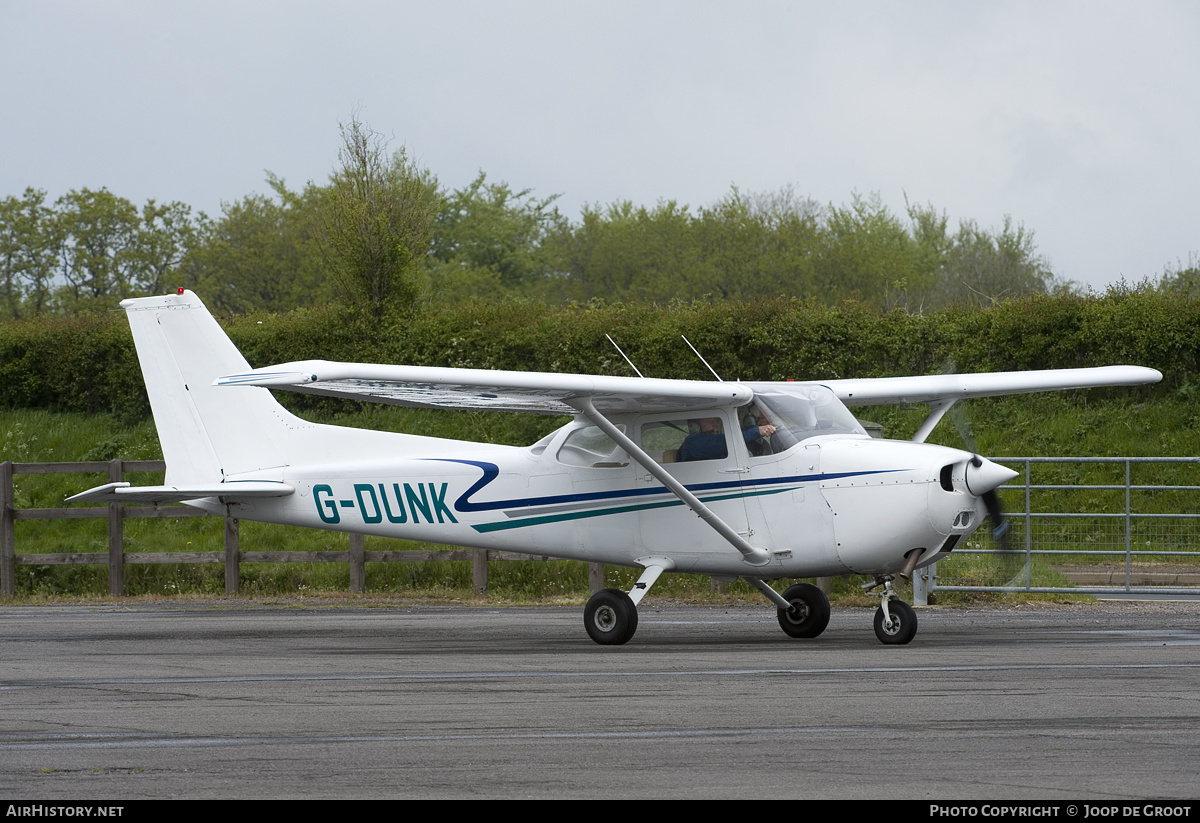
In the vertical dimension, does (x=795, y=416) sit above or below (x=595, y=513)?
above

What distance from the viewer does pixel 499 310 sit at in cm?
2597

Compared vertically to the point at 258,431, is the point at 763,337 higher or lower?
higher

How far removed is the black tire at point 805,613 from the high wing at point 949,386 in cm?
200

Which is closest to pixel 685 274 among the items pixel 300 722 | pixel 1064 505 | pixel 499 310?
pixel 499 310

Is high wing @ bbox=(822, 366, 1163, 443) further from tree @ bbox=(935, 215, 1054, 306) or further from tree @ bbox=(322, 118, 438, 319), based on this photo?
Answer: tree @ bbox=(935, 215, 1054, 306)

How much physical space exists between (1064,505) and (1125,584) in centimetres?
276

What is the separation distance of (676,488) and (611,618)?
1.33 meters

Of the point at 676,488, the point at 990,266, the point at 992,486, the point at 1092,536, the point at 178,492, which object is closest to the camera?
the point at 992,486

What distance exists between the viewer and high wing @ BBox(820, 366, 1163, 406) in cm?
1401

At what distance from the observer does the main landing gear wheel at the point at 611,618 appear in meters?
12.3

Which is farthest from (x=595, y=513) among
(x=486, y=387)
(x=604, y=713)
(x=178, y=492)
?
(x=604, y=713)

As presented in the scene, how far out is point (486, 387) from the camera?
11609 mm

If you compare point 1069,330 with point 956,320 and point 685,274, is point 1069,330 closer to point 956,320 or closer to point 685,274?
point 956,320

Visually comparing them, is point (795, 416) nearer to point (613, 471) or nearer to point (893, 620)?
point (613, 471)
